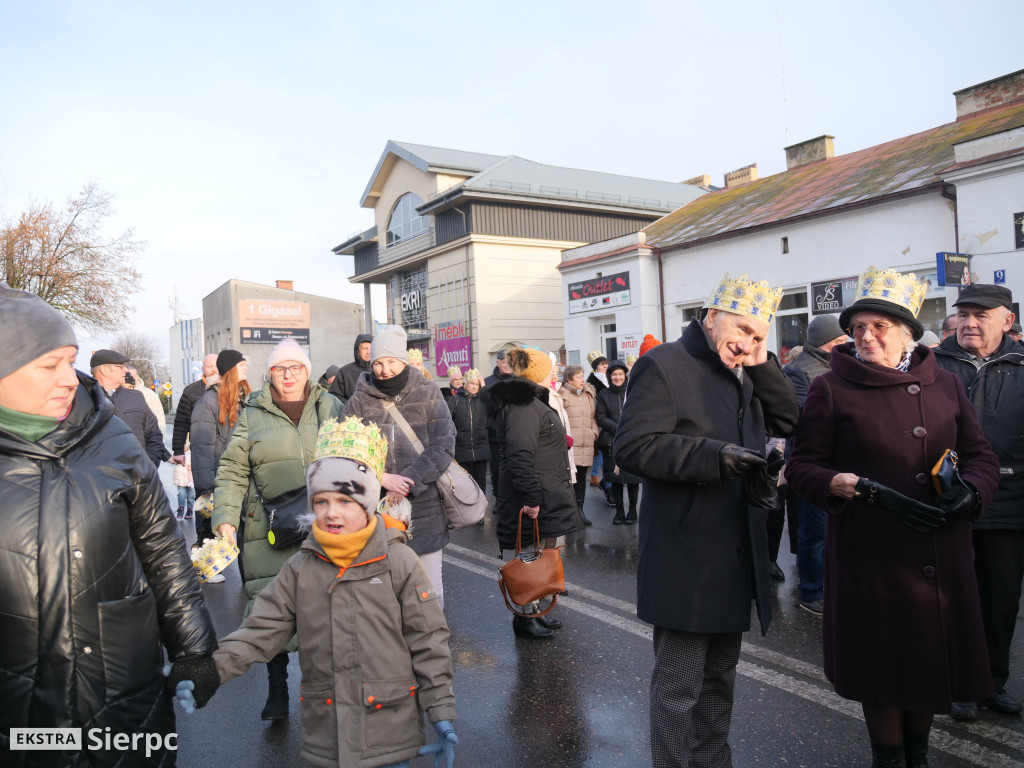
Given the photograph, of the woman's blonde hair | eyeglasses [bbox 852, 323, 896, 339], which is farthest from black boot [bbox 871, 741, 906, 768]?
the woman's blonde hair

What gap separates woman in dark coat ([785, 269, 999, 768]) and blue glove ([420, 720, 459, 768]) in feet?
5.18

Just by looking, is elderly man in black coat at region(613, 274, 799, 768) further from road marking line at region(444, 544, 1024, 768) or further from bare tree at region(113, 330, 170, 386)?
bare tree at region(113, 330, 170, 386)

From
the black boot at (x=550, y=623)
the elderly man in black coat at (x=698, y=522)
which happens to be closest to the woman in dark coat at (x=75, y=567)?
the elderly man in black coat at (x=698, y=522)

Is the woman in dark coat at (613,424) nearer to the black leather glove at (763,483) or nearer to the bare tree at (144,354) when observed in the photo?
the black leather glove at (763,483)

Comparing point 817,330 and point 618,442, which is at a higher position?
point 817,330

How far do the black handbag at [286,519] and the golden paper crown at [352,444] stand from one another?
0.99 m

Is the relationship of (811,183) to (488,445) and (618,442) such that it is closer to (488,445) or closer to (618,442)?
(488,445)

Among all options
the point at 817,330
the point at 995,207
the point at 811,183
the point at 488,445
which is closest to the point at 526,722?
the point at 817,330

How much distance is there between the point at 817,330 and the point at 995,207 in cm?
1121

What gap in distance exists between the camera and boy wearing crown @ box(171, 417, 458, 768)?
95.3 inches

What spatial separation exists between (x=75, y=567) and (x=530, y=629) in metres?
3.29

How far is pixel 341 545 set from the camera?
2.53 m

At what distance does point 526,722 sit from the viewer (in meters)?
3.63

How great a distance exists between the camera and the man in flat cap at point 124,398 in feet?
23.2
